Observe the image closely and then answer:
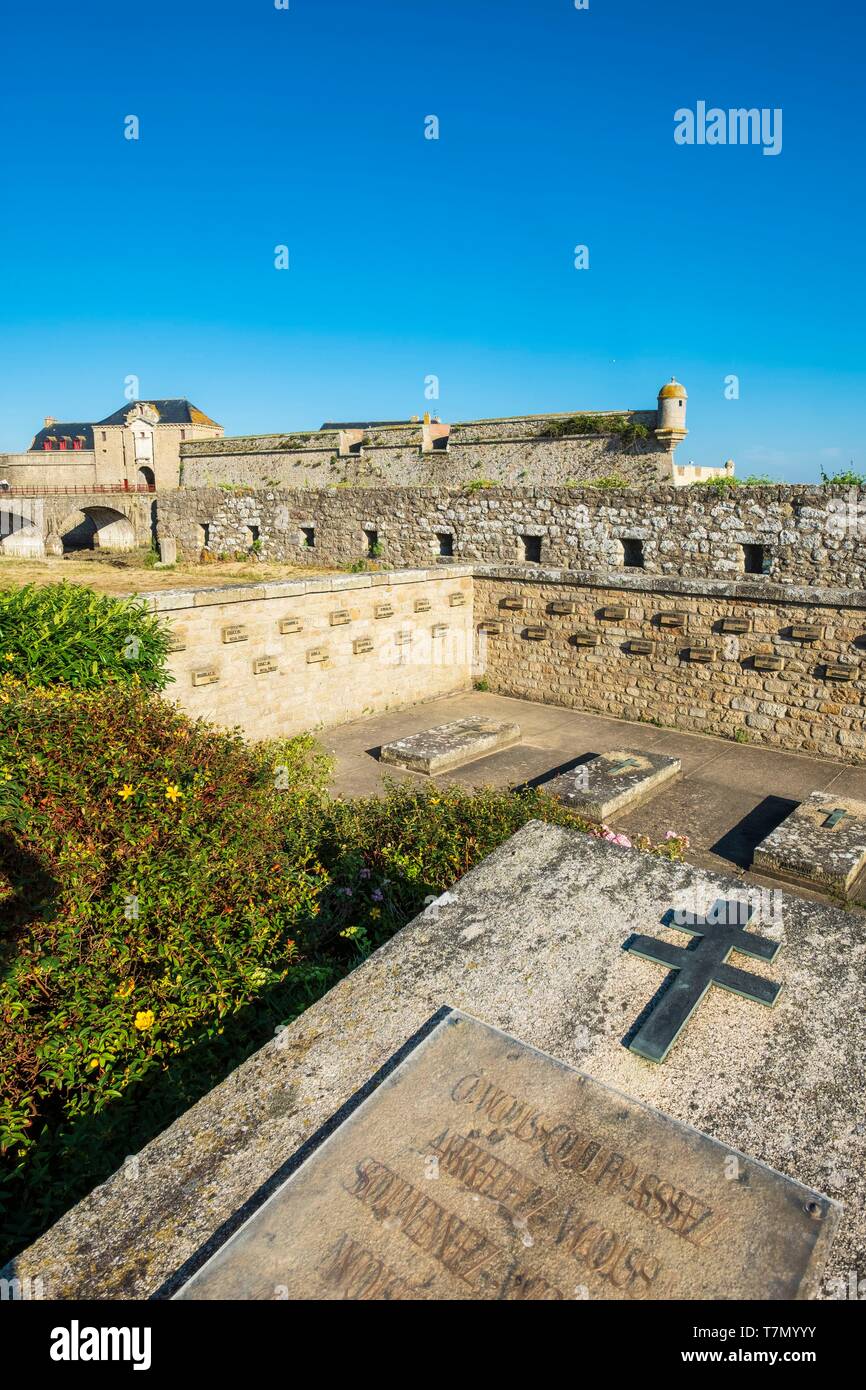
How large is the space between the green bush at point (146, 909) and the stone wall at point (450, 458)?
14857mm

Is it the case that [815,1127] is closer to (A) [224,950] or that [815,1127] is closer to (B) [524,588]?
(A) [224,950]

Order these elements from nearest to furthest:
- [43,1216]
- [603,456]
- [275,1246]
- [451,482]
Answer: [275,1246]
[43,1216]
[603,456]
[451,482]

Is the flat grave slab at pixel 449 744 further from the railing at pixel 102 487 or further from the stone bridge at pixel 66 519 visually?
the railing at pixel 102 487

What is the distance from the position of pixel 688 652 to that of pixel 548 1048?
27.4 feet

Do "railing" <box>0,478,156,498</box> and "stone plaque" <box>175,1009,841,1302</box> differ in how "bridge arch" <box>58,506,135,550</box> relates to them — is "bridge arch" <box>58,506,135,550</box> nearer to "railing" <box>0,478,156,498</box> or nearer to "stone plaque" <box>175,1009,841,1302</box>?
"railing" <box>0,478,156,498</box>

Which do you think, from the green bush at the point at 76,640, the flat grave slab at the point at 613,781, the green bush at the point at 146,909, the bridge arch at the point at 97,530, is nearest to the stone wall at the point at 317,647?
the green bush at the point at 76,640

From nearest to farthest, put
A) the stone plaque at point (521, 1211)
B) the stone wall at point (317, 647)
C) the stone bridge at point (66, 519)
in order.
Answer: the stone plaque at point (521, 1211), the stone wall at point (317, 647), the stone bridge at point (66, 519)

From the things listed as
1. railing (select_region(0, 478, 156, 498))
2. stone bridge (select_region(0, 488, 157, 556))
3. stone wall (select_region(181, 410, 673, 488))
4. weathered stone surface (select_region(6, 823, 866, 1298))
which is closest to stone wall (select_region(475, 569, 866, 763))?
weathered stone surface (select_region(6, 823, 866, 1298))

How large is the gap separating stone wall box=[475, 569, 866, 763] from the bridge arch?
24.0 meters

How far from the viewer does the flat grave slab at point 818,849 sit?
20.3 feet

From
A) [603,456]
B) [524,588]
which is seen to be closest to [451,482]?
[603,456]

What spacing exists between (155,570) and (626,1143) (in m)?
19.4

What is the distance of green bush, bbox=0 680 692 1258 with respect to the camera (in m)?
3.43

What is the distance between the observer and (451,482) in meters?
22.2
